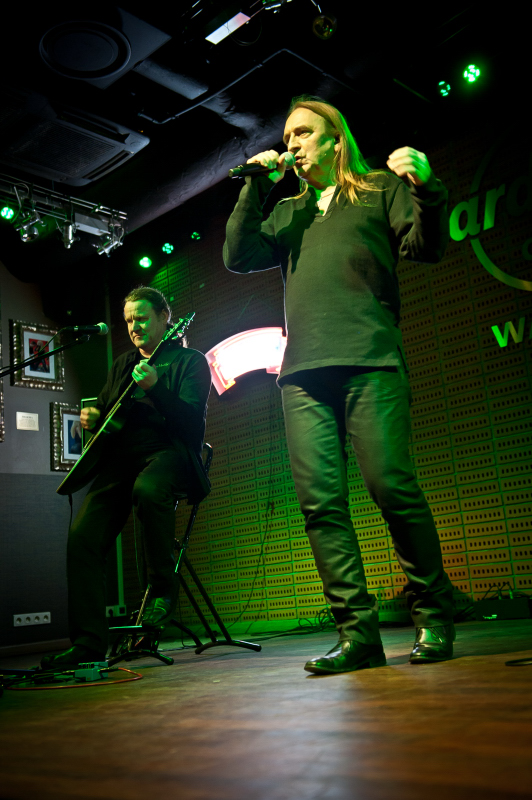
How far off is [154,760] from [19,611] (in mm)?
5134

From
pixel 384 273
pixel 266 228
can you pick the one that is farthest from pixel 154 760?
pixel 266 228

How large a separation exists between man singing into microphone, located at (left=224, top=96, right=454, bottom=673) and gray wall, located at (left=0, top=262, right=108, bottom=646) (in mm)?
4265

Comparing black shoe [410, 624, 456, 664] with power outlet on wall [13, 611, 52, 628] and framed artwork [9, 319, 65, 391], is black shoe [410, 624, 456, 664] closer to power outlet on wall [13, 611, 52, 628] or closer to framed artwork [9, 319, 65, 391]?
power outlet on wall [13, 611, 52, 628]

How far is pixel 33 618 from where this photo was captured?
559 centimetres

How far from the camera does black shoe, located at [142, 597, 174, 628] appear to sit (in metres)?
2.63

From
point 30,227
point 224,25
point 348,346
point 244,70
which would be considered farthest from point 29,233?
point 348,346

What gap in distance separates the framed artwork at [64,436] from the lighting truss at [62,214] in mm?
1521

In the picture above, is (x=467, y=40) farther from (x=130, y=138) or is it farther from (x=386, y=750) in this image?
(x=386, y=750)

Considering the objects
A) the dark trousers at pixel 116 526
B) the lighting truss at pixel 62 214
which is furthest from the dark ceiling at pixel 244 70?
the dark trousers at pixel 116 526

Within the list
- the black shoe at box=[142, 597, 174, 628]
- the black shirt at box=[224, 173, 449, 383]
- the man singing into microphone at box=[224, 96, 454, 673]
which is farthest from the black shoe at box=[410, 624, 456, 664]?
the black shoe at box=[142, 597, 174, 628]

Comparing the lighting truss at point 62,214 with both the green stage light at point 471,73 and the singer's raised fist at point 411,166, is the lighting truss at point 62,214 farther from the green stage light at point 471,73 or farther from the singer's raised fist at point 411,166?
the singer's raised fist at point 411,166

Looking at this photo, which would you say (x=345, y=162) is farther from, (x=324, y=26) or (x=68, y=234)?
(x=68, y=234)

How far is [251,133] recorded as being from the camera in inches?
189

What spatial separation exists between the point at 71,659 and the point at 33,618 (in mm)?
3511
